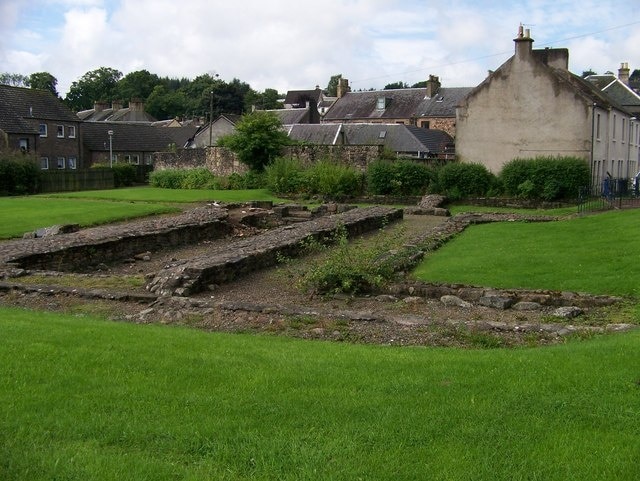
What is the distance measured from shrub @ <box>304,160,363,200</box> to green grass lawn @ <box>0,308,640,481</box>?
105 feet

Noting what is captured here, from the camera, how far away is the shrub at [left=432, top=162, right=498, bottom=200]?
1462 inches

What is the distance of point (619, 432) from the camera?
503 centimetres

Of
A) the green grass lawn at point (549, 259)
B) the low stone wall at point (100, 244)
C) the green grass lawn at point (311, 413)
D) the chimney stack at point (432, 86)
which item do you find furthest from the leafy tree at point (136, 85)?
the green grass lawn at point (311, 413)

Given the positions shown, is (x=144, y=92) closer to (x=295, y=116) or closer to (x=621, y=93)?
(x=295, y=116)

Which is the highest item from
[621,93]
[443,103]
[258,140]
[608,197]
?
[443,103]

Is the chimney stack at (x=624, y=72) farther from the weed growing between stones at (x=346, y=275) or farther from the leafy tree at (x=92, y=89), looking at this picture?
the leafy tree at (x=92, y=89)

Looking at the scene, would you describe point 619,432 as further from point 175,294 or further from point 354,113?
point 354,113

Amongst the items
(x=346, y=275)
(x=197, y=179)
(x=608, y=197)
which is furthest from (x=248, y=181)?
(x=346, y=275)

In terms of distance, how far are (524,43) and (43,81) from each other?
4257 inches

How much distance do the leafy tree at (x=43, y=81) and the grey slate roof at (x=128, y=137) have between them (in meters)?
58.8

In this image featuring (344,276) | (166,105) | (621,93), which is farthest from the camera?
(166,105)

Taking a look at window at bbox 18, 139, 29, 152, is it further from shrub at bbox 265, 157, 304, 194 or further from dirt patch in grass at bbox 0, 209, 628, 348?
dirt patch in grass at bbox 0, 209, 628, 348

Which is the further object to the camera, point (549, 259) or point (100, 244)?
point (100, 244)

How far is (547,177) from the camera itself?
3500 centimetres
